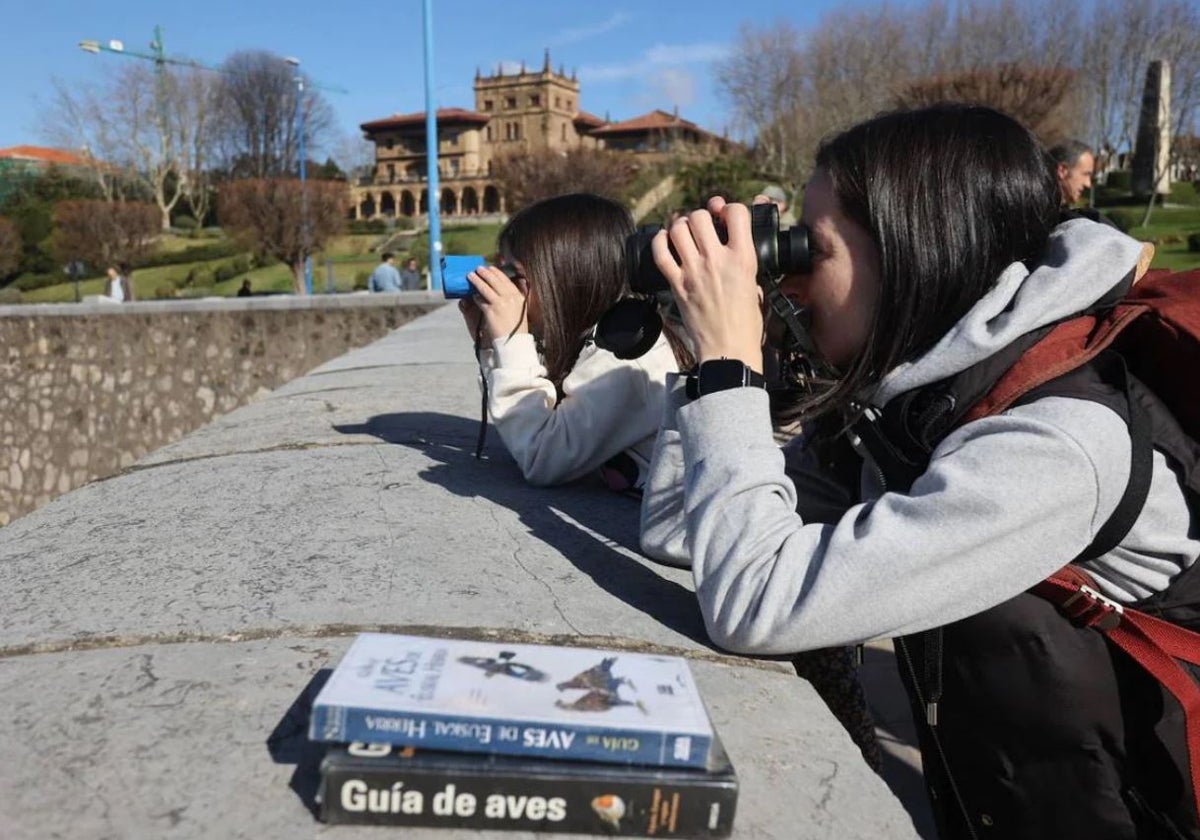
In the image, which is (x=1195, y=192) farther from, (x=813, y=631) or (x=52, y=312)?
(x=813, y=631)

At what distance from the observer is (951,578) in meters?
1.30

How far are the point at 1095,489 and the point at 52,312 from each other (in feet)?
38.7

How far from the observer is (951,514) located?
50.5 inches

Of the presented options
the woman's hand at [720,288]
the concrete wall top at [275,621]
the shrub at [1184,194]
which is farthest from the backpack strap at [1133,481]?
the shrub at [1184,194]

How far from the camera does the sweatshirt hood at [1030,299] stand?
1.39m

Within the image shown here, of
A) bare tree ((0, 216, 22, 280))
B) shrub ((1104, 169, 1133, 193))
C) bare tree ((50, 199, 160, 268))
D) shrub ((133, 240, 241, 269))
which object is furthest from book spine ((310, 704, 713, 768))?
shrub ((133, 240, 241, 269))

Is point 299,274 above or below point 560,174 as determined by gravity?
below

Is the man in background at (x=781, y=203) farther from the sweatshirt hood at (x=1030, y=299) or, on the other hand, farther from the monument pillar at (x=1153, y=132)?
the monument pillar at (x=1153, y=132)

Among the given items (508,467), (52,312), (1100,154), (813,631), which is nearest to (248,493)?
(508,467)

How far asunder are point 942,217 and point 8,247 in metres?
46.6

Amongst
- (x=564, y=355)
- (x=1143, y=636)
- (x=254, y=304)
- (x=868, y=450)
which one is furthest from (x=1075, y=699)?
(x=254, y=304)

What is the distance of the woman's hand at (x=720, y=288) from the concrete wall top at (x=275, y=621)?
1.39 feet

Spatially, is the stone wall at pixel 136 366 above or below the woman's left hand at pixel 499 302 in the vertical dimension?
below

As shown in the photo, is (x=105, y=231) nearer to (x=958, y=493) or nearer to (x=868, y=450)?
(x=868, y=450)
